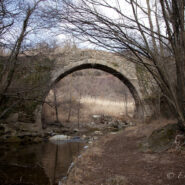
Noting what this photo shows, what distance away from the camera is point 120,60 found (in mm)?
12141

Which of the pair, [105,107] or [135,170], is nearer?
[135,170]

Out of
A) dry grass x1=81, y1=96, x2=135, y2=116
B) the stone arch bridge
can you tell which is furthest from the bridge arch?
dry grass x1=81, y1=96, x2=135, y2=116

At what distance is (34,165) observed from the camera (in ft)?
16.9

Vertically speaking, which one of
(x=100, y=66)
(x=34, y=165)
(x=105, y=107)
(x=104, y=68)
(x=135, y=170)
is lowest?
(x=34, y=165)

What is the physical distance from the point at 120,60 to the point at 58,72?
12.6 ft

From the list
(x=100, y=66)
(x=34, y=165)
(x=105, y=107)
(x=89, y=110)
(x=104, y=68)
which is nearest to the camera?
(x=34, y=165)

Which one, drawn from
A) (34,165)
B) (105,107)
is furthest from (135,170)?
(105,107)

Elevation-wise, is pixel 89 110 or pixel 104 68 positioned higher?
pixel 104 68

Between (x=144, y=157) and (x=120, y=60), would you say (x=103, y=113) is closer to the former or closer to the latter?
(x=120, y=60)

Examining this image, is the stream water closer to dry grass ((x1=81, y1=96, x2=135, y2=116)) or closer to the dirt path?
the dirt path

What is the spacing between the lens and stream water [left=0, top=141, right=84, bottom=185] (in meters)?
4.18

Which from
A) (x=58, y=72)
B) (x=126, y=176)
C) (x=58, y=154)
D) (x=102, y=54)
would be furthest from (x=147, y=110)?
(x=126, y=176)

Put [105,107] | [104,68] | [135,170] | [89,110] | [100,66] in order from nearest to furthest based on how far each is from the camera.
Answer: [135,170] < [100,66] < [104,68] < [89,110] < [105,107]

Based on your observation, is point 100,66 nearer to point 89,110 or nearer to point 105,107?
point 89,110
